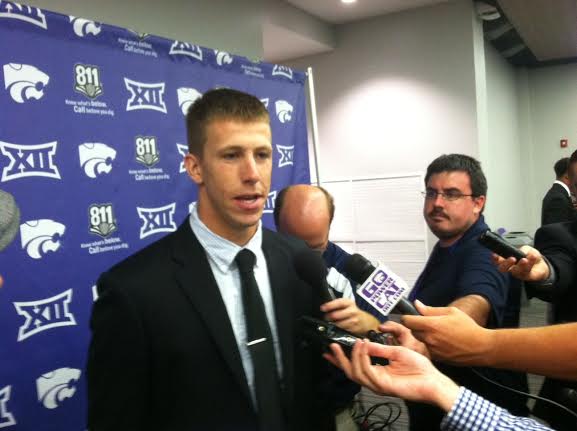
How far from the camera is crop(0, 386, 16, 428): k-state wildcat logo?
1667mm

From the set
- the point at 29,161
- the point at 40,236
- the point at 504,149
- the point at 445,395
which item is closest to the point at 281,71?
the point at 29,161

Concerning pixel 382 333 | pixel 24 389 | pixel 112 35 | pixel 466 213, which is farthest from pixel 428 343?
Answer: pixel 112 35

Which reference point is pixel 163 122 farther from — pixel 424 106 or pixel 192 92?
pixel 424 106

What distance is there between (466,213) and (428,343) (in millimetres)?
760

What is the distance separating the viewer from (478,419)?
831 mm

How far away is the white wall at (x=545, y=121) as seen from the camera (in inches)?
278

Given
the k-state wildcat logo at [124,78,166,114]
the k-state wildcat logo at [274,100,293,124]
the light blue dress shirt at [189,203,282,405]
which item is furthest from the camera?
the k-state wildcat logo at [274,100,293,124]

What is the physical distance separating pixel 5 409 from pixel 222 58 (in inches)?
76.9

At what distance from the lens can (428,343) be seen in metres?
1.23

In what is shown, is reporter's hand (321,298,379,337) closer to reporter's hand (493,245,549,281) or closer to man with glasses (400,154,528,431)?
man with glasses (400,154,528,431)

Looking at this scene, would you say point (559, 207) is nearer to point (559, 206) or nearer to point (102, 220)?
point (559, 206)

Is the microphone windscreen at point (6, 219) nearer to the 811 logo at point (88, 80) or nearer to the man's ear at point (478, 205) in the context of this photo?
the 811 logo at point (88, 80)

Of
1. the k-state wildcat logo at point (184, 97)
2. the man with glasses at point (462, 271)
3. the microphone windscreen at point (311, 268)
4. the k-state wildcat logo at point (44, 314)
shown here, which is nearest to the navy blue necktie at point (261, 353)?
the microphone windscreen at point (311, 268)

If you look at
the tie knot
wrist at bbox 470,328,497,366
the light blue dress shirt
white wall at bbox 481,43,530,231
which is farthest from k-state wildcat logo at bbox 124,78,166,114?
white wall at bbox 481,43,530,231
